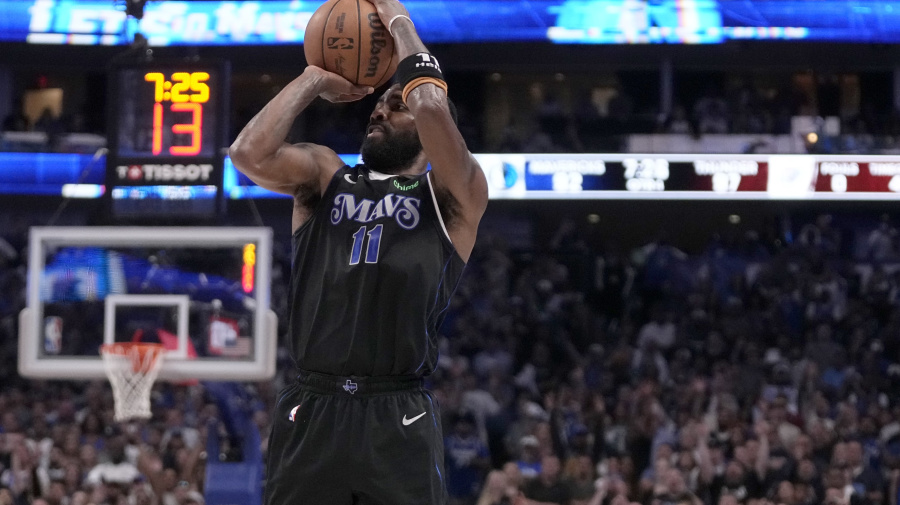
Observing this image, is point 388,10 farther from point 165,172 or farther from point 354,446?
point 165,172

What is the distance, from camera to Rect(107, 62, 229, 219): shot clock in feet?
24.9

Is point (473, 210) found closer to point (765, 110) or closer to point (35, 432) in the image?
point (35, 432)

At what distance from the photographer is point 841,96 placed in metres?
16.2

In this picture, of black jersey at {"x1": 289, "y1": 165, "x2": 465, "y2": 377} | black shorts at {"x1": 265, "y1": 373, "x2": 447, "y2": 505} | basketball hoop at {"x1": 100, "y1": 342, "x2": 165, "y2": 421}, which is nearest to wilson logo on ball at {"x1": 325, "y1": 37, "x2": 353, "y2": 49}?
black jersey at {"x1": 289, "y1": 165, "x2": 465, "y2": 377}

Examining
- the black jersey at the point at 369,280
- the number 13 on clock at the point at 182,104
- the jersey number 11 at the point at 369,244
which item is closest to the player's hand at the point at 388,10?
the black jersey at the point at 369,280

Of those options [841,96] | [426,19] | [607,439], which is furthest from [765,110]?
[607,439]

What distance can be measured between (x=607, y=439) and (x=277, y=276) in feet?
15.5

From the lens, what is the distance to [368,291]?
2.93 meters

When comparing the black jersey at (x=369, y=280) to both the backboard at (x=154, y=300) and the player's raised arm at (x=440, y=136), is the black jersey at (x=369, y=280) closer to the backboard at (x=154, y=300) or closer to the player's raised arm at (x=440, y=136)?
the player's raised arm at (x=440, y=136)

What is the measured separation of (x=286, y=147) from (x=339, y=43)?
45 centimetres

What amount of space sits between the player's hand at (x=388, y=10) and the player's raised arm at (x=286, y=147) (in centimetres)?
24

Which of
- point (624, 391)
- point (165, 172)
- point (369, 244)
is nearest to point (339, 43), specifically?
point (369, 244)

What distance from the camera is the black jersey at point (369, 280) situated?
116 inches

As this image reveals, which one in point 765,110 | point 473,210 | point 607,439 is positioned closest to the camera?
point 473,210
